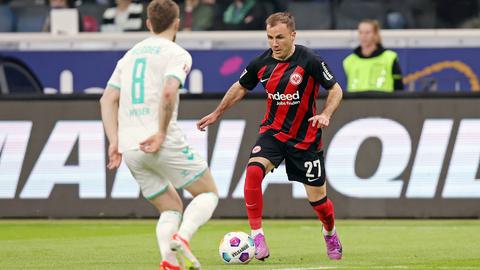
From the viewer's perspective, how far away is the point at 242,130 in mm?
15852

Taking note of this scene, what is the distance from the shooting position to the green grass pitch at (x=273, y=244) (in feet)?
34.9

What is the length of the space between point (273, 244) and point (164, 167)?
4.04 meters

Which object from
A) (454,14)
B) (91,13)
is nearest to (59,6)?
(91,13)

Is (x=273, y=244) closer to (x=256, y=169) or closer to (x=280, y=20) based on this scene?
(x=256, y=169)

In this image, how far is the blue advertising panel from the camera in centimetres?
1967

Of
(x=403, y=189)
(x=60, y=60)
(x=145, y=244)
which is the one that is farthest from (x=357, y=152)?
(x=60, y=60)

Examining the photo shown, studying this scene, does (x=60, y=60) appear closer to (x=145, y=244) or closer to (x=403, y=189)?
(x=403, y=189)

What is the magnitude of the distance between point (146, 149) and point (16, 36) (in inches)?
480

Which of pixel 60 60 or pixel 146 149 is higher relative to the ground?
pixel 146 149

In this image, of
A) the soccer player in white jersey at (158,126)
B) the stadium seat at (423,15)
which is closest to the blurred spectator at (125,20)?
the stadium seat at (423,15)

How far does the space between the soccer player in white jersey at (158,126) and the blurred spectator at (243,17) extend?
11.2 metres

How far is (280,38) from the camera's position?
1098 centimetres

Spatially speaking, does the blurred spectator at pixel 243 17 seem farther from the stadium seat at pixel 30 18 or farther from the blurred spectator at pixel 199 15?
the stadium seat at pixel 30 18

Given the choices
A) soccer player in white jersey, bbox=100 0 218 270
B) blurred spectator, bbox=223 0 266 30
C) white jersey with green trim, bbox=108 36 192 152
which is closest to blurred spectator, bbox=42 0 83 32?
blurred spectator, bbox=223 0 266 30
